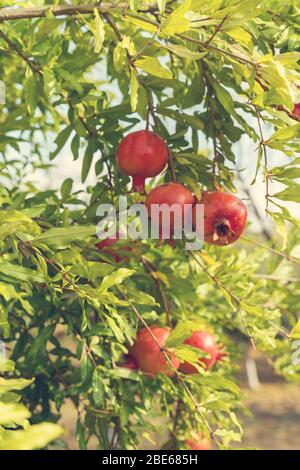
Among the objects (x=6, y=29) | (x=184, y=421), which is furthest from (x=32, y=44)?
(x=184, y=421)

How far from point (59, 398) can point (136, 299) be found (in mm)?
372

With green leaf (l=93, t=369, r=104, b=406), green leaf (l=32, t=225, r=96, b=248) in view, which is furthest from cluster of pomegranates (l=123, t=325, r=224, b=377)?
green leaf (l=32, t=225, r=96, b=248)

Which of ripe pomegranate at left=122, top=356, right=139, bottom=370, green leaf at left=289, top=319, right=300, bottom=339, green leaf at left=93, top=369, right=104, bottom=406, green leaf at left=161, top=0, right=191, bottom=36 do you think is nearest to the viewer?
green leaf at left=161, top=0, right=191, bottom=36

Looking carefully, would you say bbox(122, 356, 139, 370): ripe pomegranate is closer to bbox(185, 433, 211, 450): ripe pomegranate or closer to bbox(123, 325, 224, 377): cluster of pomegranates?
bbox(123, 325, 224, 377): cluster of pomegranates

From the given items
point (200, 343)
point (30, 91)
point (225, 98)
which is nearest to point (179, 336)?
point (200, 343)

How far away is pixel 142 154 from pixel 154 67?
0.25m

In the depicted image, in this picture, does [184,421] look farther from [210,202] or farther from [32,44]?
[32,44]

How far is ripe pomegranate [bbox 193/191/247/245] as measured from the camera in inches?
48.3

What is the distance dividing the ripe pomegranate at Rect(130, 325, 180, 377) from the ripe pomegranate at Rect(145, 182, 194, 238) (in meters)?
0.25

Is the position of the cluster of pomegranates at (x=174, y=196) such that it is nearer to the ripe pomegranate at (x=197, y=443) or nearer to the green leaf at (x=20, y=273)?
the green leaf at (x=20, y=273)

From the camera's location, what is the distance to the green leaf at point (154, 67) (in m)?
1.04

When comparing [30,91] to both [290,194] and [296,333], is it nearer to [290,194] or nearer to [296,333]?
[290,194]

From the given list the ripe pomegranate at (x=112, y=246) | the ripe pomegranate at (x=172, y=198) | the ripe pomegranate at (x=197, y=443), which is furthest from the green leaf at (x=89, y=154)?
the ripe pomegranate at (x=197, y=443)

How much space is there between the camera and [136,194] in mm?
1484
